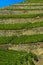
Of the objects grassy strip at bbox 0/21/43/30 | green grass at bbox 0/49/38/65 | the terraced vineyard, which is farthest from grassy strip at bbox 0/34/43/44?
green grass at bbox 0/49/38/65

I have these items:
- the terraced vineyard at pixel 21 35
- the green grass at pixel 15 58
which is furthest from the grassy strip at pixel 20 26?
the green grass at pixel 15 58

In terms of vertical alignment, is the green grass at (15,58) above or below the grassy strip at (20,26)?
below

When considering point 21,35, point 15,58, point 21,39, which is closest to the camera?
point 15,58

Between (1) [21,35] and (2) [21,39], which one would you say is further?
(1) [21,35]

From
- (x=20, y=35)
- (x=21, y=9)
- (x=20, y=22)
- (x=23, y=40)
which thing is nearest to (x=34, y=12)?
(x=21, y=9)

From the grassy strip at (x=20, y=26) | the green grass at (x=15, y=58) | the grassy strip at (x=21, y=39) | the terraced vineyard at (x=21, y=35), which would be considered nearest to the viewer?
the green grass at (x=15, y=58)

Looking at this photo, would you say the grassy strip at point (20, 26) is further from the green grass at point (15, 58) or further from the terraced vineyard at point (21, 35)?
the green grass at point (15, 58)

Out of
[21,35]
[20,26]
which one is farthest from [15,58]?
[20,26]

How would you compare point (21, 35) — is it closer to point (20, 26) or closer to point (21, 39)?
point (21, 39)

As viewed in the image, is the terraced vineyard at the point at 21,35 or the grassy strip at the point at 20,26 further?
the grassy strip at the point at 20,26
